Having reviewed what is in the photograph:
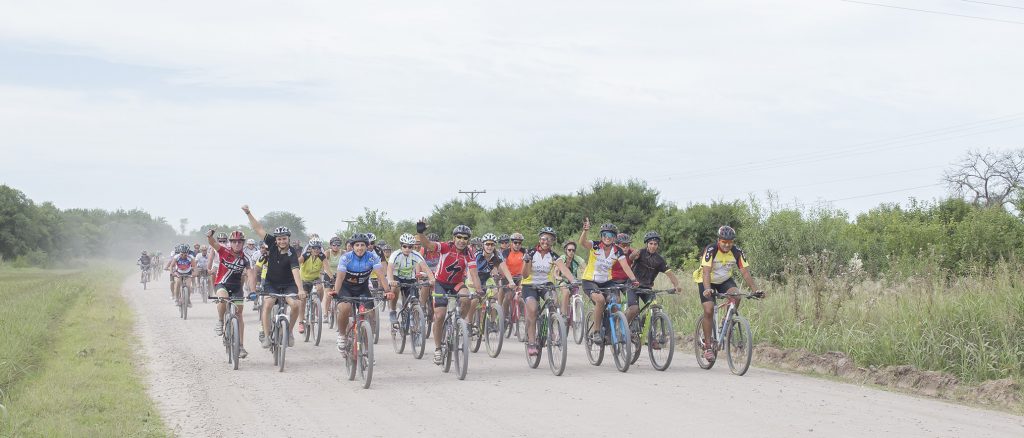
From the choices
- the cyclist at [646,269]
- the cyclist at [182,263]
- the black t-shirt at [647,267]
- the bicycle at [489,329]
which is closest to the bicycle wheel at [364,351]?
the bicycle at [489,329]

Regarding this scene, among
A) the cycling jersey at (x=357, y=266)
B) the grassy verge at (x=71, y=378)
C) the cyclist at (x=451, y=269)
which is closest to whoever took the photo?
the grassy verge at (x=71, y=378)

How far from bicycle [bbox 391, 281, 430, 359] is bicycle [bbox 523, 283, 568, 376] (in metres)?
1.87

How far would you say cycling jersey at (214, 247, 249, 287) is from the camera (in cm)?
1647

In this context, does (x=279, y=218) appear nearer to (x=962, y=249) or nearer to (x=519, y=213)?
(x=519, y=213)

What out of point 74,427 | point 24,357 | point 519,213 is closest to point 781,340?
point 74,427

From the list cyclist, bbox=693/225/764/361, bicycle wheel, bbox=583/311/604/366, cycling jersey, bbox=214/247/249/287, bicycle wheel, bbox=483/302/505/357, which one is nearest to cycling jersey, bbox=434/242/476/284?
bicycle wheel, bbox=483/302/505/357

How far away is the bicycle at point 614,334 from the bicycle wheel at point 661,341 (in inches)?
15.3

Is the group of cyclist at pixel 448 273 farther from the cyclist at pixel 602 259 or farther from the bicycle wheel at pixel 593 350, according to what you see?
the bicycle wheel at pixel 593 350

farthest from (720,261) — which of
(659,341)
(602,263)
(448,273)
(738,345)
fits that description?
(448,273)

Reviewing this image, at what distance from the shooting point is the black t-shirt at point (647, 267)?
50.9 ft

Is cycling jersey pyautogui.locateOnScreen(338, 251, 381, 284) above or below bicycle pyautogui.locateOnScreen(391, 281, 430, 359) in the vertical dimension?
above

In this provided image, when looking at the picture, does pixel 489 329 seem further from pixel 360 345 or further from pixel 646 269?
pixel 360 345

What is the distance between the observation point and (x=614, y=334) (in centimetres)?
1443

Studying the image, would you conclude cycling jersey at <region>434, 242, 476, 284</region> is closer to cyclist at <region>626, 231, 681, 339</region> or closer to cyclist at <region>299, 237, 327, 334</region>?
cyclist at <region>626, 231, 681, 339</region>
